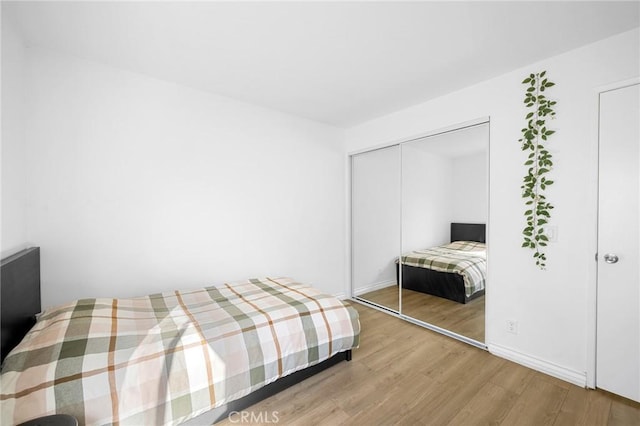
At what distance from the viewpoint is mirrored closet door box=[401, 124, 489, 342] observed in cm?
264

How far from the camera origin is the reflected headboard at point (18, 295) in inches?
56.4

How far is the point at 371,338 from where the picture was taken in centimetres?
273

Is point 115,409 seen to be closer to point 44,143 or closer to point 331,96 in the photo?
point 44,143

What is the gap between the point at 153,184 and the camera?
2.46 m

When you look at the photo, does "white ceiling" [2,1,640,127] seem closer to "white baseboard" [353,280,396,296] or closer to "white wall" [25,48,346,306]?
"white wall" [25,48,346,306]

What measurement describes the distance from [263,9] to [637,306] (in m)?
3.17

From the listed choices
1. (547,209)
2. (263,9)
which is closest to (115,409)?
(263,9)

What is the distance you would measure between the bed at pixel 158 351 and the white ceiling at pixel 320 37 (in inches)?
63.4

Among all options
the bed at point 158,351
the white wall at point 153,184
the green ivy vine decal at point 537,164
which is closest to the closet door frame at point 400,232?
the green ivy vine decal at point 537,164

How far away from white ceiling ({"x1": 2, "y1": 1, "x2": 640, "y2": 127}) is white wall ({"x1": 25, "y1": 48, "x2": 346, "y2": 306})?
0.95ft

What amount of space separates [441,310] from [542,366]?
984 mm

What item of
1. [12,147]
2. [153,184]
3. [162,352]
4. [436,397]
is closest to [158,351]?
[162,352]

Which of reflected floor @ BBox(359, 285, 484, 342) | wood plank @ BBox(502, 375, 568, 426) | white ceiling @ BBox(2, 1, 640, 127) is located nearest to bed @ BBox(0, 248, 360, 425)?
wood plank @ BBox(502, 375, 568, 426)

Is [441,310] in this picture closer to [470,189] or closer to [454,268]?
[454,268]
